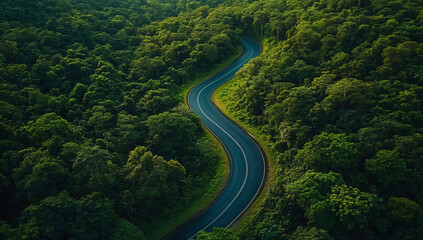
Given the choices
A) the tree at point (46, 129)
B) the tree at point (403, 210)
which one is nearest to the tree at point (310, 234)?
the tree at point (403, 210)

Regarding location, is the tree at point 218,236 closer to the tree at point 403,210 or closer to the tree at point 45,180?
the tree at point 403,210

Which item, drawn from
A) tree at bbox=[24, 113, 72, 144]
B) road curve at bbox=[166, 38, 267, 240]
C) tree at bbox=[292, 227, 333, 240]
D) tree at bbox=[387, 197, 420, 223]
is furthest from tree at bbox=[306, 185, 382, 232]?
tree at bbox=[24, 113, 72, 144]

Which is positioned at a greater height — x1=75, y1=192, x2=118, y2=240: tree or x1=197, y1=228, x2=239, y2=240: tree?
x1=75, y1=192, x2=118, y2=240: tree

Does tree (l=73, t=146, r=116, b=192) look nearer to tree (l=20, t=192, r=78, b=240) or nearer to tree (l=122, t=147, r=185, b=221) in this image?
tree (l=122, t=147, r=185, b=221)

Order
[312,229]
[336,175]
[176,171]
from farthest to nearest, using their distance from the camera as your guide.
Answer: [176,171] < [336,175] < [312,229]

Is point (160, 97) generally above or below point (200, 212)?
above

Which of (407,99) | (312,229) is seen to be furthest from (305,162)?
(407,99)

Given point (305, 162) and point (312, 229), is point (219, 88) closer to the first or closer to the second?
point (305, 162)
